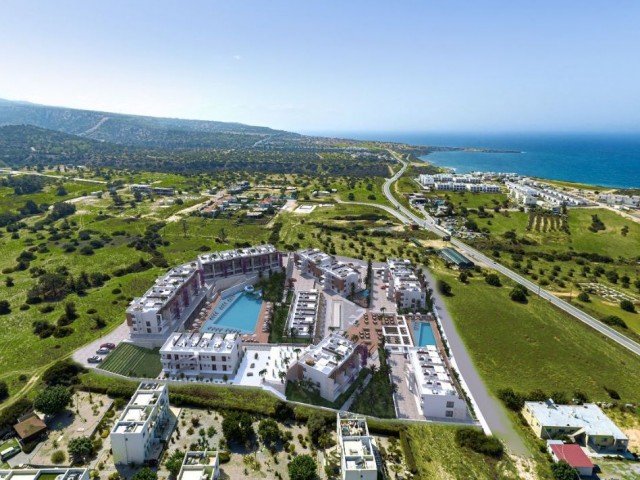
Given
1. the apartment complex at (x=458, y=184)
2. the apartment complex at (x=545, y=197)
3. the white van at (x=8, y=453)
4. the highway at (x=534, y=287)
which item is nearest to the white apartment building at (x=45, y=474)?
the white van at (x=8, y=453)

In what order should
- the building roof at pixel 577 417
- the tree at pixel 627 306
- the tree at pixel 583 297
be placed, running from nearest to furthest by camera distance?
the building roof at pixel 577 417 < the tree at pixel 627 306 < the tree at pixel 583 297

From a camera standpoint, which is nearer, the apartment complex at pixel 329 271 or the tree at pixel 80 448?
the tree at pixel 80 448

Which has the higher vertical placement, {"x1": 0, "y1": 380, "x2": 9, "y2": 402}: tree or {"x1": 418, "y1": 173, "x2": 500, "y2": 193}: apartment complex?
{"x1": 418, "y1": 173, "x2": 500, "y2": 193}: apartment complex

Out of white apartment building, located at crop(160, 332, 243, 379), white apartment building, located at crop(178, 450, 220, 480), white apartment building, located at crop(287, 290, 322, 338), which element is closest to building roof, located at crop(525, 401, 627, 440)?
white apartment building, located at crop(287, 290, 322, 338)

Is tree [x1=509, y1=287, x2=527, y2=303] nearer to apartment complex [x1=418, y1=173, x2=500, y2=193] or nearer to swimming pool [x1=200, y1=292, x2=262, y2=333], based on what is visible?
swimming pool [x1=200, y1=292, x2=262, y2=333]

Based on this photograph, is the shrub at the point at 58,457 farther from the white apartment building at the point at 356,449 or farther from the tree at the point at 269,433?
the white apartment building at the point at 356,449

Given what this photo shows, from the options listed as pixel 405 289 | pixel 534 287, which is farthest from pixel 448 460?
pixel 534 287

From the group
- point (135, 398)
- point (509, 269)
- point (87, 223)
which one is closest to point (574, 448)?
point (135, 398)
